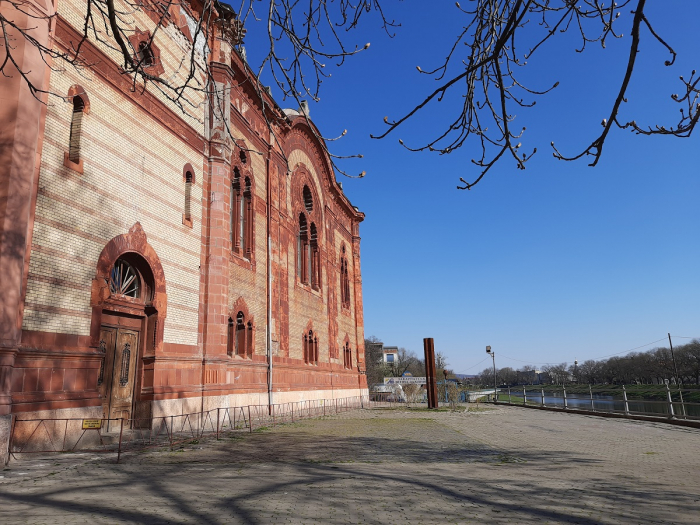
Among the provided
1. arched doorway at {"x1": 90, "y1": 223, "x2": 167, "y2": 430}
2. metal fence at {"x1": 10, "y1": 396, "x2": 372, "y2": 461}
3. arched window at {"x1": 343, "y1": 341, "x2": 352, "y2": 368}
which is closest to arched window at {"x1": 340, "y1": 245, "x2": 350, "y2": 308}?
arched window at {"x1": 343, "y1": 341, "x2": 352, "y2": 368}

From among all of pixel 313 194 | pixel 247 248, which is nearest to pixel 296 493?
pixel 247 248

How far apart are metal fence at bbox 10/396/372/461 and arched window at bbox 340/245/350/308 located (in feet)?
45.4

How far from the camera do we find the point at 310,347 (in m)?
23.3

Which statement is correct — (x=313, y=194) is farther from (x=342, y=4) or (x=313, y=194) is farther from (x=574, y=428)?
(x=342, y=4)

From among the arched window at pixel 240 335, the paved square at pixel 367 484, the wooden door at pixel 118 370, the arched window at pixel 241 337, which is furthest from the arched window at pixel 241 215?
the paved square at pixel 367 484

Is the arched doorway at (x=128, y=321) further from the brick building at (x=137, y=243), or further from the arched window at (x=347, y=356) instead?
the arched window at (x=347, y=356)

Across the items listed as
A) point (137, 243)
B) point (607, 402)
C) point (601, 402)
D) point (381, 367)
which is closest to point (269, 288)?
point (137, 243)

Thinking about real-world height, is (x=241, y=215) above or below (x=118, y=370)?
above

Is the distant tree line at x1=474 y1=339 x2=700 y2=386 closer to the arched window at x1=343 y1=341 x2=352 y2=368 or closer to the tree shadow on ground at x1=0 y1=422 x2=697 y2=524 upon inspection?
the arched window at x1=343 y1=341 x2=352 y2=368

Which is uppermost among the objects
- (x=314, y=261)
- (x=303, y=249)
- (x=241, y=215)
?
(x=303, y=249)

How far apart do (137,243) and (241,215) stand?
610cm

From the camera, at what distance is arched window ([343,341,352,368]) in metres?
29.1

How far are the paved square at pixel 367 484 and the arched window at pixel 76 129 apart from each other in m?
5.71

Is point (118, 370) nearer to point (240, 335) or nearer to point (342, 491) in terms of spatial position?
point (240, 335)
